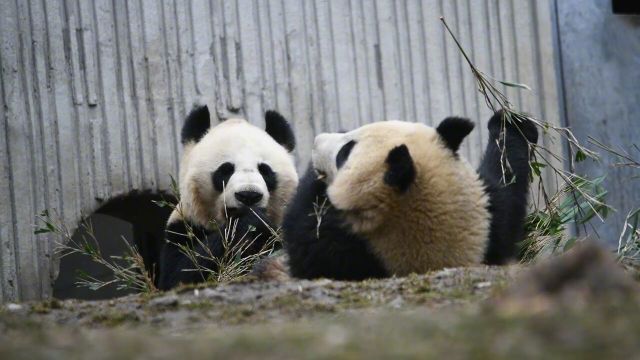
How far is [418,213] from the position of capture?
5.13 m

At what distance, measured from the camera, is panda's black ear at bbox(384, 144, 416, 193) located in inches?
199

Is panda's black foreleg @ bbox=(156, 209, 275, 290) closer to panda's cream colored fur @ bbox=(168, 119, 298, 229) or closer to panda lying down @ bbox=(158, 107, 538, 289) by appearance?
panda's cream colored fur @ bbox=(168, 119, 298, 229)

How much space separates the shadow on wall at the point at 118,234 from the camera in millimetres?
8445

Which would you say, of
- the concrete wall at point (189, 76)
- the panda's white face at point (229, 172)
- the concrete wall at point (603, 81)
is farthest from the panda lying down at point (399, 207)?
the concrete wall at point (603, 81)

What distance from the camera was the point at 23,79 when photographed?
7.49m

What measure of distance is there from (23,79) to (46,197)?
79 centimetres

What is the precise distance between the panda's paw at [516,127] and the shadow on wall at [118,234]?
2.43m

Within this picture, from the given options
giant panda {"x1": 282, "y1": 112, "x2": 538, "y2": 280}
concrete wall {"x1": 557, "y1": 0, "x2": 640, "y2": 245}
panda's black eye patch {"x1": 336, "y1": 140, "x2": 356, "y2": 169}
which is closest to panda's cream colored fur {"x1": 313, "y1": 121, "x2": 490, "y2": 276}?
giant panda {"x1": 282, "y1": 112, "x2": 538, "y2": 280}

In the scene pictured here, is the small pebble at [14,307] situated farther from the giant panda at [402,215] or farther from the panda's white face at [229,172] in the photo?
the panda's white face at [229,172]

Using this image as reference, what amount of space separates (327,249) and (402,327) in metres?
2.61

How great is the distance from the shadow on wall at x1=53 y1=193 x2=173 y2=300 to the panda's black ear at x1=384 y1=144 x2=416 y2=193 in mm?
2630

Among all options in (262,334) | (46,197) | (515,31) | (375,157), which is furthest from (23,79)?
(262,334)

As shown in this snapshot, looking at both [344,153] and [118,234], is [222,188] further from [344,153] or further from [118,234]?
[118,234]

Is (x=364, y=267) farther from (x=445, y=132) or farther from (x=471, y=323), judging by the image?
(x=471, y=323)
